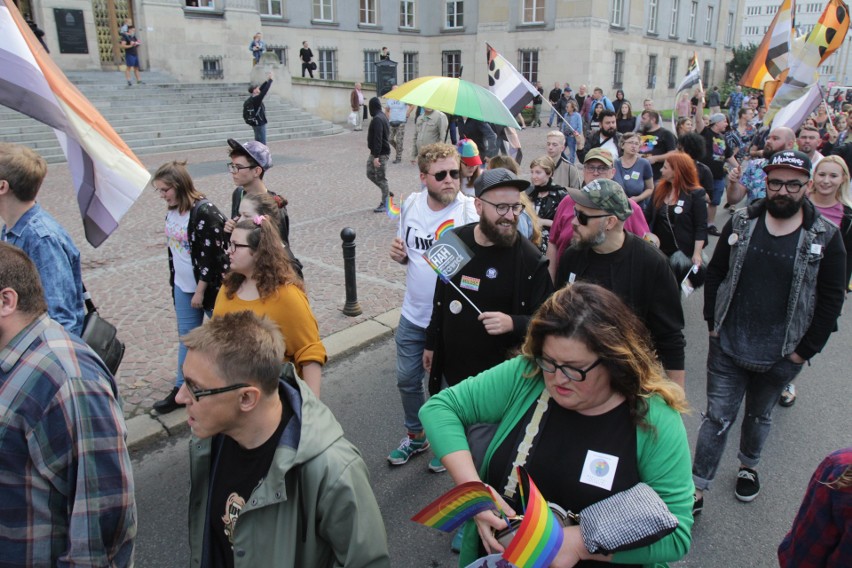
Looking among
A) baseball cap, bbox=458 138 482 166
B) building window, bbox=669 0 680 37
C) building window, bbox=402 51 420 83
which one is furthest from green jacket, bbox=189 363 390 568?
building window, bbox=669 0 680 37

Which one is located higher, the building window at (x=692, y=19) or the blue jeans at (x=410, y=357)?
the building window at (x=692, y=19)

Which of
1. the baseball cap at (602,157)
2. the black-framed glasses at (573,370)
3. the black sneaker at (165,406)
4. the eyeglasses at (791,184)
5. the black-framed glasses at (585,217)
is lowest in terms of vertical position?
the black sneaker at (165,406)

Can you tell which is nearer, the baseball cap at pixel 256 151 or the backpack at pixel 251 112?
the baseball cap at pixel 256 151

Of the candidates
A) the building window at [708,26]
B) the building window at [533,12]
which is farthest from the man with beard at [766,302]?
the building window at [708,26]

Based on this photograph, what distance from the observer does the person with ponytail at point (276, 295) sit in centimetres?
305

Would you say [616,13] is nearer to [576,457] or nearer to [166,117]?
[166,117]

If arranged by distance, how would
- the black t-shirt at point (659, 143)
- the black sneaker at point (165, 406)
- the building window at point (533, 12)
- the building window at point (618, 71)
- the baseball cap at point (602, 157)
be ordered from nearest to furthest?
the black sneaker at point (165, 406)
the baseball cap at point (602, 157)
the black t-shirt at point (659, 143)
the building window at point (533, 12)
the building window at point (618, 71)

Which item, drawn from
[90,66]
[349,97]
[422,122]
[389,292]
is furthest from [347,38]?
[389,292]

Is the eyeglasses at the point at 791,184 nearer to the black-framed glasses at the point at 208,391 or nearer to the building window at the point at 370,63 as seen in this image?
the black-framed glasses at the point at 208,391

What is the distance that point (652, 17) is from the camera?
39.2 meters

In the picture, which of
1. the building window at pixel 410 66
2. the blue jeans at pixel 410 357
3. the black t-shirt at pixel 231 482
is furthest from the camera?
the building window at pixel 410 66

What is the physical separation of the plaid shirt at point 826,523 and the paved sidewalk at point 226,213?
126 inches

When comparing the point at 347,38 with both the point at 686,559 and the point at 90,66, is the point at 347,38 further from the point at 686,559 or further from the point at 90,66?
the point at 686,559

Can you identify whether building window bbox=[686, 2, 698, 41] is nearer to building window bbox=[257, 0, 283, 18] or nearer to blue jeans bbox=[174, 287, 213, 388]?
building window bbox=[257, 0, 283, 18]
